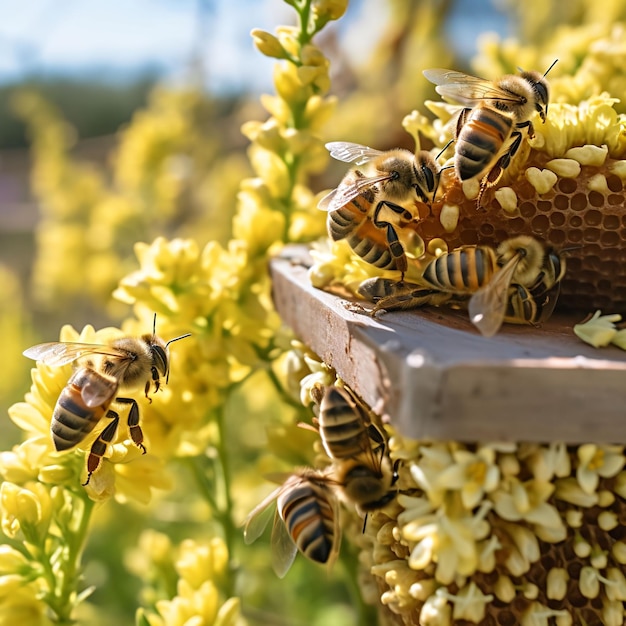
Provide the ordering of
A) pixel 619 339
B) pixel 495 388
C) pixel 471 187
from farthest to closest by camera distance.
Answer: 1. pixel 471 187
2. pixel 619 339
3. pixel 495 388

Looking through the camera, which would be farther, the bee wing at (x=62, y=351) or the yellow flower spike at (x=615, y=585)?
the bee wing at (x=62, y=351)

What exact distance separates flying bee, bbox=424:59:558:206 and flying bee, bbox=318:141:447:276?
0.04 metres

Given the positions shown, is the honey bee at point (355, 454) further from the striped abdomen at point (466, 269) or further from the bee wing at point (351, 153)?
the bee wing at point (351, 153)

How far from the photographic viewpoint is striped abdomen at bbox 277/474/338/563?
2.30ft

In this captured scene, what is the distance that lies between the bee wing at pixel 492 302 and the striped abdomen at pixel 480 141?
0.10 m

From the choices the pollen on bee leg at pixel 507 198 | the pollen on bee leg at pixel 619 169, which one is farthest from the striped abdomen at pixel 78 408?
the pollen on bee leg at pixel 619 169

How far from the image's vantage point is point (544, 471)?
59 centimetres

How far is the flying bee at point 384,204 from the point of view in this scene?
772mm

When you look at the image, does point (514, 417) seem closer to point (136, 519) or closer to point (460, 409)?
point (460, 409)

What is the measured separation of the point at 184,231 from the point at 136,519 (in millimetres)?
1247

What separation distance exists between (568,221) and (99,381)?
19.0 inches

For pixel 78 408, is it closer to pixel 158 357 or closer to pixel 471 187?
pixel 158 357

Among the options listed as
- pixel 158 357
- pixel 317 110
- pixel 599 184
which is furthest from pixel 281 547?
pixel 317 110

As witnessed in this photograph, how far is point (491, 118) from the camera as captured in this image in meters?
0.74
